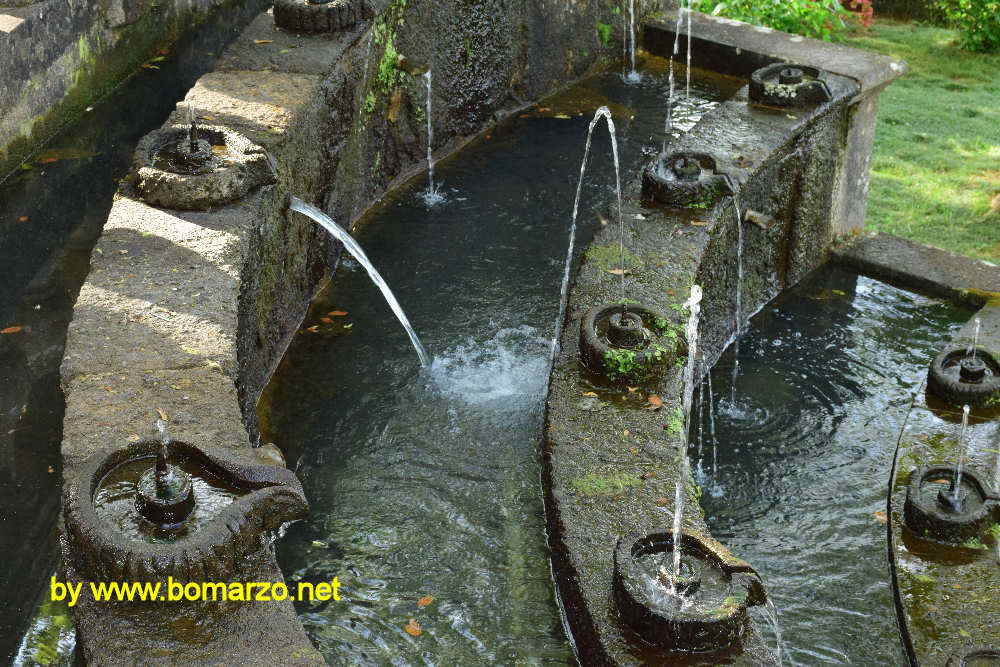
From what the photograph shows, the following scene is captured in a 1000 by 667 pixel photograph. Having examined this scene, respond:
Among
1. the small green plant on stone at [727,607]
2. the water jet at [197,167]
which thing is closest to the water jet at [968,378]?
the small green plant on stone at [727,607]

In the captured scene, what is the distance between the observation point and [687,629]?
301 centimetres

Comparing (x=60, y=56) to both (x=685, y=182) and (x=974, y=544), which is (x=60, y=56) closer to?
(x=685, y=182)

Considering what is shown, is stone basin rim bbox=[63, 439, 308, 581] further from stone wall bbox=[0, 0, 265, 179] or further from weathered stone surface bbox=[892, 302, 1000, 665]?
stone wall bbox=[0, 0, 265, 179]

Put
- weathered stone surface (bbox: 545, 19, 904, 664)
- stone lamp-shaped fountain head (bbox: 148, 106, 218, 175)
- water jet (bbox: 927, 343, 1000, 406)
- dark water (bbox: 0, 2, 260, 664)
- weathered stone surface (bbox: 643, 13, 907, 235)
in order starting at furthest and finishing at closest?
weathered stone surface (bbox: 643, 13, 907, 235) → water jet (bbox: 927, 343, 1000, 406) → stone lamp-shaped fountain head (bbox: 148, 106, 218, 175) → dark water (bbox: 0, 2, 260, 664) → weathered stone surface (bbox: 545, 19, 904, 664)

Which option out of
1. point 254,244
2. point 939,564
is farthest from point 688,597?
point 254,244

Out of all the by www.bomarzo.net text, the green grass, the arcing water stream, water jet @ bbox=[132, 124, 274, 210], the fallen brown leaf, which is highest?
water jet @ bbox=[132, 124, 274, 210]

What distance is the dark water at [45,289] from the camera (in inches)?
153

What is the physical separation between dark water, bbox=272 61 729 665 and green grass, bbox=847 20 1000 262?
8.81 ft

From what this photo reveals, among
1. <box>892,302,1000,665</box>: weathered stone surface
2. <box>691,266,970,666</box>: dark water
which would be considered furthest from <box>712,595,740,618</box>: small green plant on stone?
<box>892,302,1000,665</box>: weathered stone surface

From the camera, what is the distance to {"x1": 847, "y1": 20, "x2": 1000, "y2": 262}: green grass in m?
8.23

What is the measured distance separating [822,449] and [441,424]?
174cm

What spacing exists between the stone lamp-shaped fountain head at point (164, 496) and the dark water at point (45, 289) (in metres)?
0.86

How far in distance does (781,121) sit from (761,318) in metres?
1.12

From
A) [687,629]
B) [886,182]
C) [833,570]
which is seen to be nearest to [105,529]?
[687,629]
